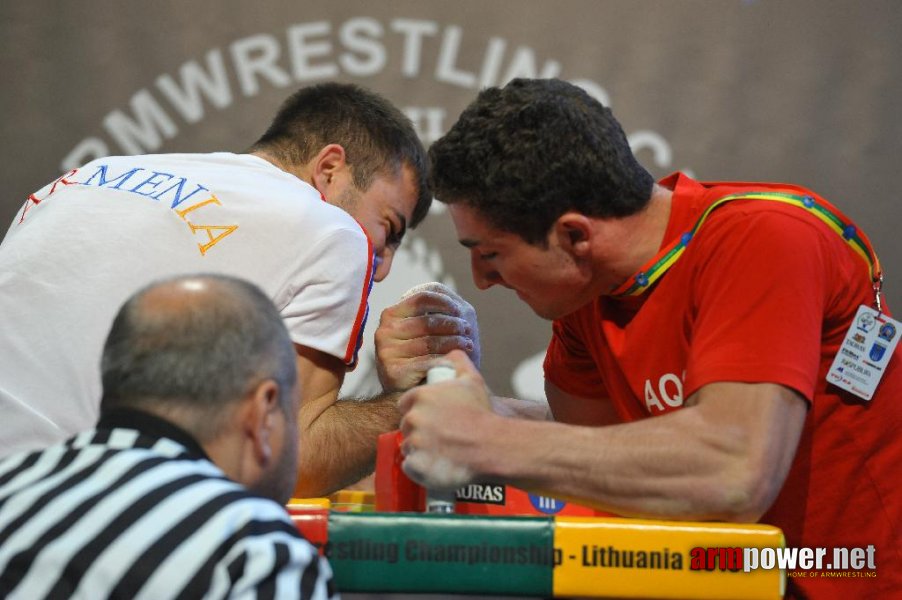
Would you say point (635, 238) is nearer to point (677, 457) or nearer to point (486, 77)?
point (677, 457)

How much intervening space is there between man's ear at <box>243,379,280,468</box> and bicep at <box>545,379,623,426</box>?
963 mm

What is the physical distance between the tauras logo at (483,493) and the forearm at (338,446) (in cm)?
26

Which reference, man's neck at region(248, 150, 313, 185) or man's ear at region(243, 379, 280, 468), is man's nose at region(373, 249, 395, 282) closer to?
man's neck at region(248, 150, 313, 185)

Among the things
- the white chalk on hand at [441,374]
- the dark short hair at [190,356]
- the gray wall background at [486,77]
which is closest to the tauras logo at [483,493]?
the white chalk on hand at [441,374]

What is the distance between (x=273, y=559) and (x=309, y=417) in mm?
794

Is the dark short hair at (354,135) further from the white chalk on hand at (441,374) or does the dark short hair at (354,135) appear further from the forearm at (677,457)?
the forearm at (677,457)

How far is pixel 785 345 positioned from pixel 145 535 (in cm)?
87

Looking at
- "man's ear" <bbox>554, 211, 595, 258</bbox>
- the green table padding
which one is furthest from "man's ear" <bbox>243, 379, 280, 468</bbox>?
"man's ear" <bbox>554, 211, 595, 258</bbox>

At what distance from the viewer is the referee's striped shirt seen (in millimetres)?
996

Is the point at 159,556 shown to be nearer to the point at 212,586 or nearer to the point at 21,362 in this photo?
the point at 212,586

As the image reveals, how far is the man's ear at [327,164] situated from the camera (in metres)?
2.37

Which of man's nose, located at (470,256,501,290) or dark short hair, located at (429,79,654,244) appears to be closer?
dark short hair, located at (429,79,654,244)

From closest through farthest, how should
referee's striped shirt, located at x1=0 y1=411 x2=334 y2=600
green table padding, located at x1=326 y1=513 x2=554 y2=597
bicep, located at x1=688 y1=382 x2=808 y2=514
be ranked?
referee's striped shirt, located at x1=0 y1=411 x2=334 y2=600, green table padding, located at x1=326 y1=513 x2=554 y2=597, bicep, located at x1=688 y1=382 x2=808 y2=514

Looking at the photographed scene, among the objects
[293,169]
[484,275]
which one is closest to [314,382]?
→ [484,275]
